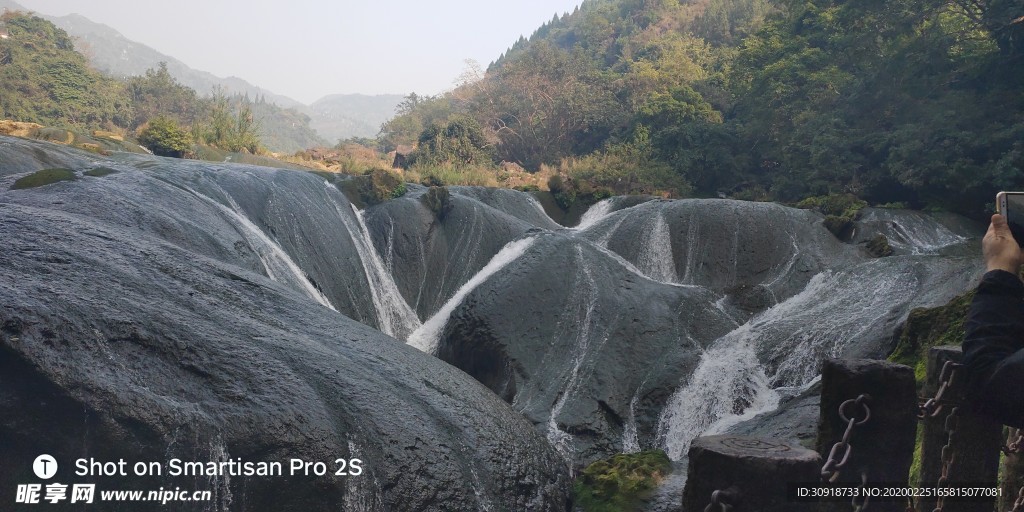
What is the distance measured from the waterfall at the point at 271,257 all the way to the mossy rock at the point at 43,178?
1.82 meters

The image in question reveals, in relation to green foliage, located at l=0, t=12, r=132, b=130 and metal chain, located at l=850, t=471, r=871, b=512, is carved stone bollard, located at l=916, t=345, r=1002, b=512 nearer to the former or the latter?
metal chain, located at l=850, t=471, r=871, b=512

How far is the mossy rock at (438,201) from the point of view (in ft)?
49.5

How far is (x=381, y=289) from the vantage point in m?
12.8

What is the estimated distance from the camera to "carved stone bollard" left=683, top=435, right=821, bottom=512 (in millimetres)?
1847

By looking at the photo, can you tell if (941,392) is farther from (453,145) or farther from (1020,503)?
(453,145)

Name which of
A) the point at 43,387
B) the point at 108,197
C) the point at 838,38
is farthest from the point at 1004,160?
the point at 43,387

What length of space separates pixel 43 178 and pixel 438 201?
26.5ft

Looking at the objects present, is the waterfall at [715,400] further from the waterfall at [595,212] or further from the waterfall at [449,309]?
the waterfall at [595,212]

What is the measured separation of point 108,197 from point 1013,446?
7.80 m

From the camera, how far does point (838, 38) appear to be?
67.4 ft

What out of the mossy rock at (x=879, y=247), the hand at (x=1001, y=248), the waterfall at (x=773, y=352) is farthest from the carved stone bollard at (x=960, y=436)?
the mossy rock at (x=879, y=247)

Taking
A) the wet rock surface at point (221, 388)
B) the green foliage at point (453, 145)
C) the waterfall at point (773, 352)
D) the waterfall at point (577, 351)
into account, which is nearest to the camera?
the wet rock surface at point (221, 388)

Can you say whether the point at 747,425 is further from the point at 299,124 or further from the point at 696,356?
the point at 299,124

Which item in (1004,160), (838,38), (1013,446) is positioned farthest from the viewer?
(838,38)
